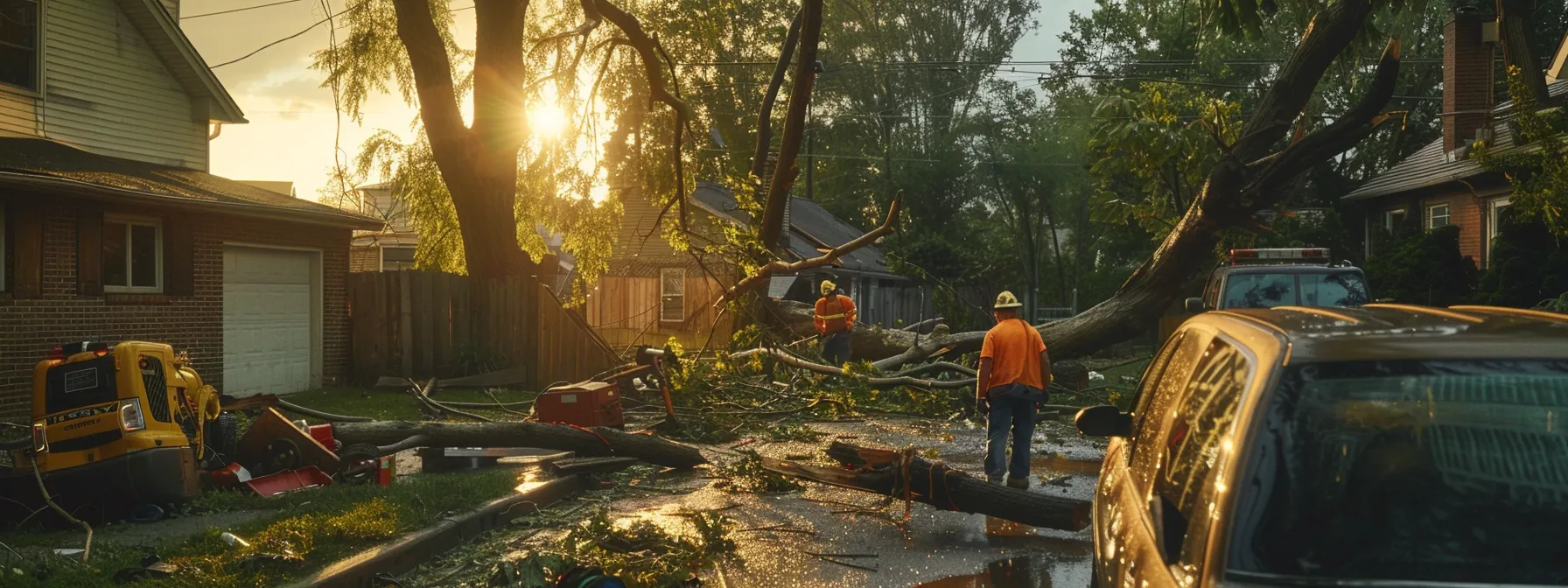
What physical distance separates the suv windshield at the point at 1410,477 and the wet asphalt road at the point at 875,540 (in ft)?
14.0

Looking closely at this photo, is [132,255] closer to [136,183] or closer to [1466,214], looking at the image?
[136,183]

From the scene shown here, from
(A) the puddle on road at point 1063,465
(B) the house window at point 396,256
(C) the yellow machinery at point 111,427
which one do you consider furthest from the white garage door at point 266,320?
(B) the house window at point 396,256

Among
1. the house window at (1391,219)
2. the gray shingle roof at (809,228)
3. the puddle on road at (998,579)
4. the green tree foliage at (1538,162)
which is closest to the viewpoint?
the puddle on road at (998,579)

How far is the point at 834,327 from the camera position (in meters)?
19.0

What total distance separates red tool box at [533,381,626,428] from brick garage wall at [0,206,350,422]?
6485 millimetres

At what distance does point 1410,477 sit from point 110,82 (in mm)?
19315

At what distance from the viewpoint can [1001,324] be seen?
1023 cm

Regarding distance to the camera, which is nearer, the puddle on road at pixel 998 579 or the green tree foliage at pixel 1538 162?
the puddle on road at pixel 998 579

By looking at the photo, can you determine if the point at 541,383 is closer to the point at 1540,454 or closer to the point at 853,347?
the point at 853,347

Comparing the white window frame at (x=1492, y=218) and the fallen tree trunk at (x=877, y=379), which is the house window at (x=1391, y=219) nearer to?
the white window frame at (x=1492, y=218)

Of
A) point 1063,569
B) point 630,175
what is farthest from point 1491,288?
point 1063,569

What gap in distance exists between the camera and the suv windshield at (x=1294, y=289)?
14.8 meters

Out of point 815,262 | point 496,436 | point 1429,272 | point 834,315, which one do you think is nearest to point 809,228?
point 1429,272

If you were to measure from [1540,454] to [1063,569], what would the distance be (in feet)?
15.5
